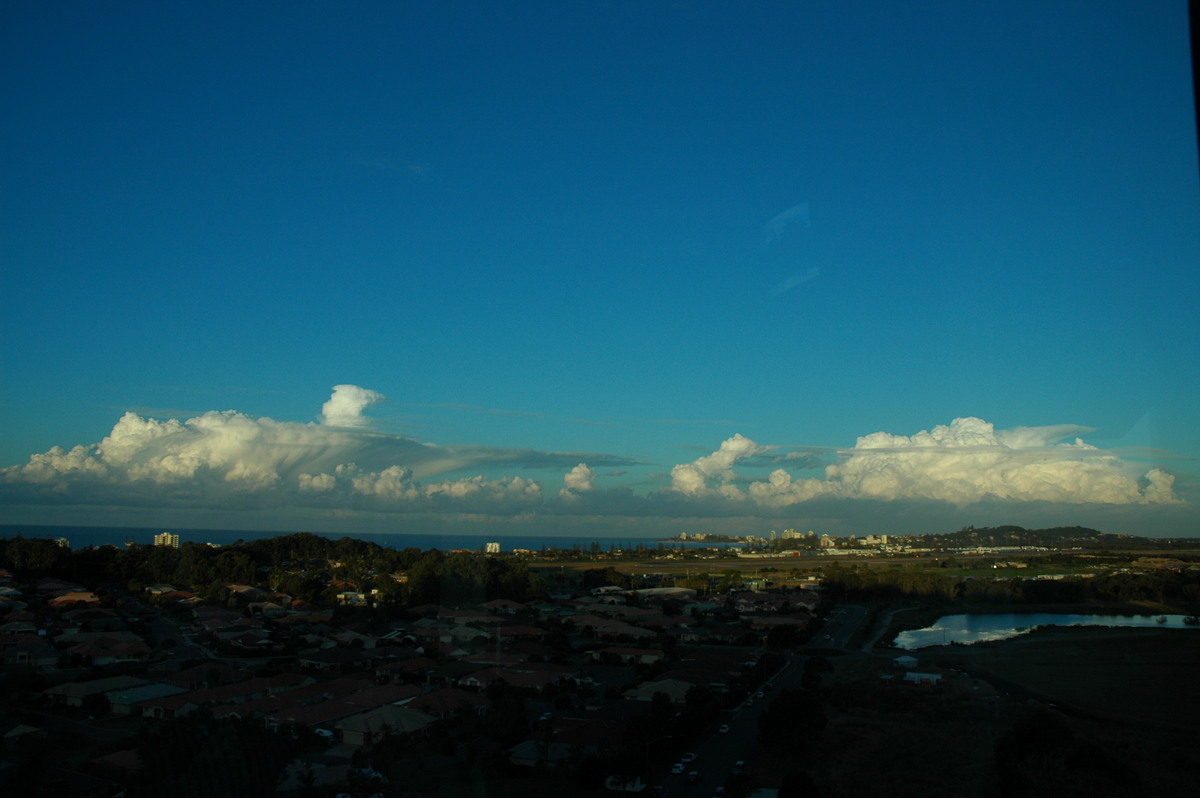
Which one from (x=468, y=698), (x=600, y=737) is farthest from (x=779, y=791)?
(x=468, y=698)

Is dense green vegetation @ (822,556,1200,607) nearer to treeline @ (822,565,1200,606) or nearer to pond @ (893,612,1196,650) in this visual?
treeline @ (822,565,1200,606)

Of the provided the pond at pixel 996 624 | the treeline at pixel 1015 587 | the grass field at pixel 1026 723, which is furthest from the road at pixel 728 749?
the treeline at pixel 1015 587

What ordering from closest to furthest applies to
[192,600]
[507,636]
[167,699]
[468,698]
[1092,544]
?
[167,699], [468,698], [507,636], [1092,544], [192,600]

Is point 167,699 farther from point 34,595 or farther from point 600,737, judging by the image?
point 34,595

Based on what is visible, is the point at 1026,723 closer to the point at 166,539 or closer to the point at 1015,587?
the point at 1015,587

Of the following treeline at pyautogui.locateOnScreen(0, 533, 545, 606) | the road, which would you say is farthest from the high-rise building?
the road
